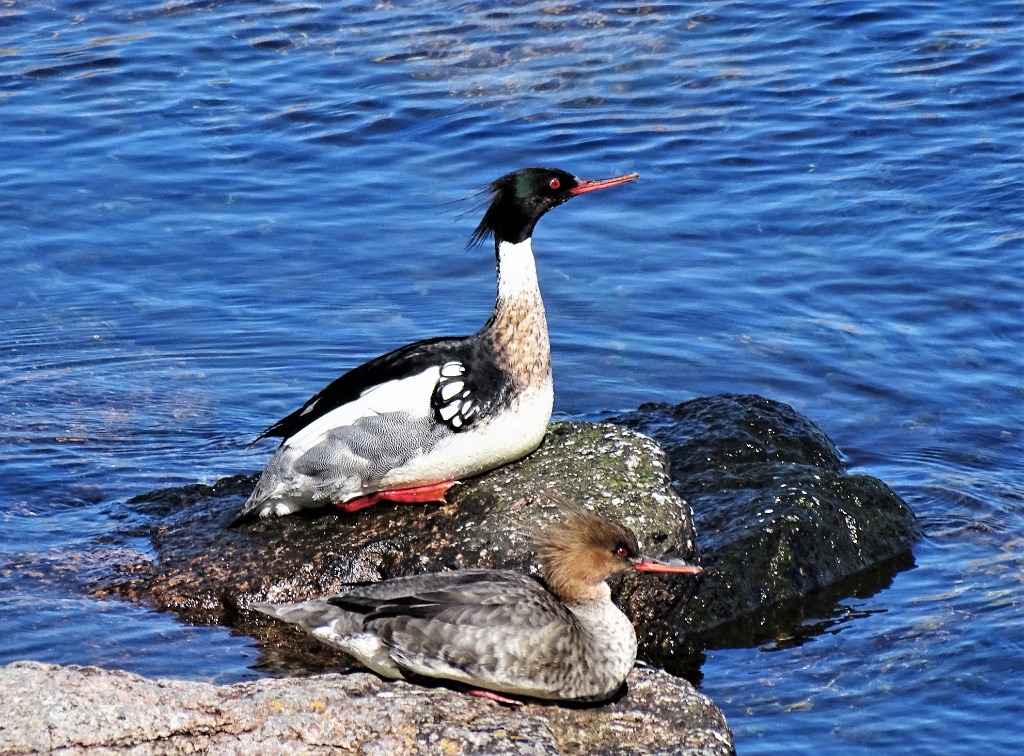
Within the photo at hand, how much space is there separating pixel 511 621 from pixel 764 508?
6.95 ft

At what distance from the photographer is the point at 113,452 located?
337 inches

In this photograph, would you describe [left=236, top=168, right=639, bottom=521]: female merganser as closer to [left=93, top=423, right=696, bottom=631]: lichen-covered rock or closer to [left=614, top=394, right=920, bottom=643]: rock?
[left=93, top=423, right=696, bottom=631]: lichen-covered rock

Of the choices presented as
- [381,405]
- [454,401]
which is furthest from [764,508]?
[381,405]

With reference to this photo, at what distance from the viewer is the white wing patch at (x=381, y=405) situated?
6.82 m

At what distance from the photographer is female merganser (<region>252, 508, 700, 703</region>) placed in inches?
218

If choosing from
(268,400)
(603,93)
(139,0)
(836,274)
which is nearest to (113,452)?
(268,400)

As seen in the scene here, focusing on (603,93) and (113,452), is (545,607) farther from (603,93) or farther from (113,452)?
(603,93)

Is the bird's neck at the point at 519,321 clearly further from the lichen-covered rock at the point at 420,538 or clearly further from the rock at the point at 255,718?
the rock at the point at 255,718

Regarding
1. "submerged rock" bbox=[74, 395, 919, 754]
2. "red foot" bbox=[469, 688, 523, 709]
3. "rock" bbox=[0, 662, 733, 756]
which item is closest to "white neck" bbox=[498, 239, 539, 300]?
"submerged rock" bbox=[74, 395, 919, 754]

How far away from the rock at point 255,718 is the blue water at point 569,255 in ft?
3.87

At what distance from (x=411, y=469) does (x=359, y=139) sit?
22.8ft

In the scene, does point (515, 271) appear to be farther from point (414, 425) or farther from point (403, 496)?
point (403, 496)

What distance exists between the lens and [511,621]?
5.57 metres

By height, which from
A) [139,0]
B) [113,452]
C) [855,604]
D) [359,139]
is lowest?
[855,604]
